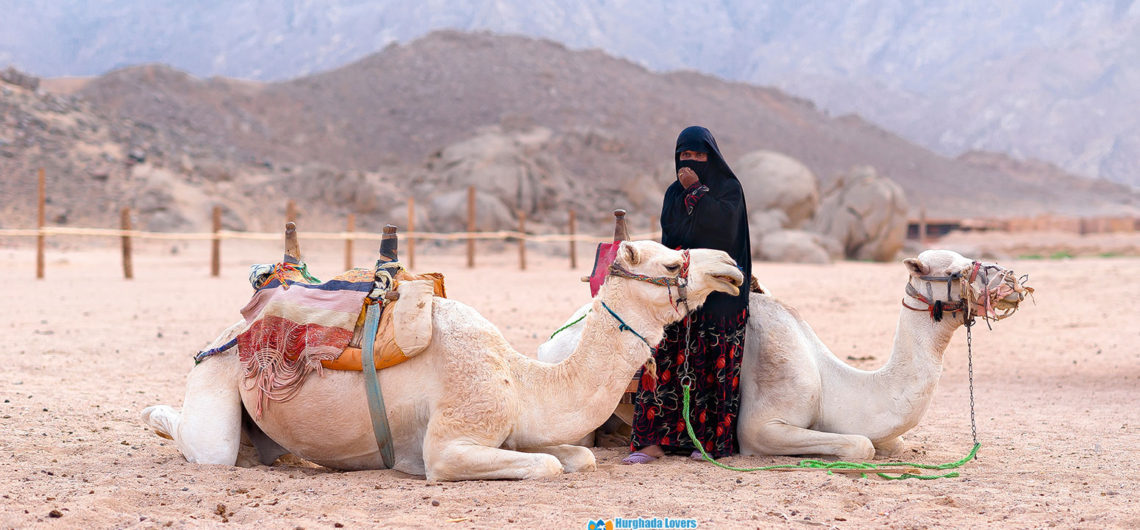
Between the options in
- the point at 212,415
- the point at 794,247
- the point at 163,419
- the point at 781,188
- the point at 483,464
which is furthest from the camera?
the point at 781,188

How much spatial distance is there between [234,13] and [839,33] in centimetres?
8845

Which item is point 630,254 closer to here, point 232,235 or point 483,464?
point 483,464

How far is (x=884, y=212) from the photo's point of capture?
89.9ft

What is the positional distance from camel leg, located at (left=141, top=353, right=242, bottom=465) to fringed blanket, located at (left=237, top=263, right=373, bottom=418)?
0.16 metres

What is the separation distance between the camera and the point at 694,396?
17.9 feet

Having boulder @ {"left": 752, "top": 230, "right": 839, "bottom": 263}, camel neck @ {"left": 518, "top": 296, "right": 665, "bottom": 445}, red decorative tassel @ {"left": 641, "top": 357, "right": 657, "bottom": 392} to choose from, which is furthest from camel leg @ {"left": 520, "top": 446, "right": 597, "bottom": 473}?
boulder @ {"left": 752, "top": 230, "right": 839, "bottom": 263}

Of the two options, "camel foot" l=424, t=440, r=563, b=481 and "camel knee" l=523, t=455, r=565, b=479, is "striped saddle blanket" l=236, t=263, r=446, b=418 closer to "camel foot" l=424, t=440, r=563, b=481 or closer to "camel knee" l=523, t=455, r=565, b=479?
"camel foot" l=424, t=440, r=563, b=481

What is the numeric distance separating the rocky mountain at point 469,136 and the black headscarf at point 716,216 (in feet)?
→ 81.0

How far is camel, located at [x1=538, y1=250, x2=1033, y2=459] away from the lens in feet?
16.6

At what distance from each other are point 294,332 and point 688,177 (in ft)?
7.57

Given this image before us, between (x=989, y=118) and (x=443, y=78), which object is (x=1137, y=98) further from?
(x=443, y=78)

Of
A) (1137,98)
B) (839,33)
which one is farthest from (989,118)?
(839,33)

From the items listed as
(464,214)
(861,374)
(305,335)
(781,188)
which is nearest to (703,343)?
(861,374)

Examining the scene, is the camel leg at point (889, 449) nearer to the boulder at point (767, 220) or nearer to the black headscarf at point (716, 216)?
the black headscarf at point (716, 216)
